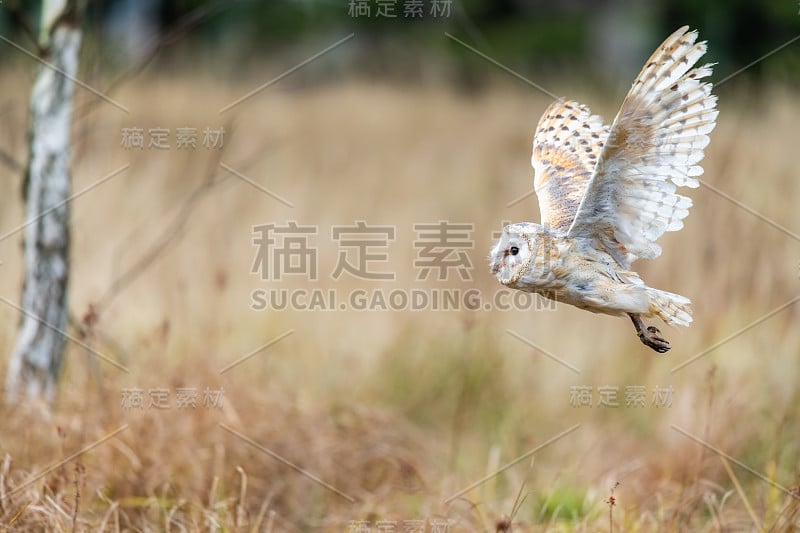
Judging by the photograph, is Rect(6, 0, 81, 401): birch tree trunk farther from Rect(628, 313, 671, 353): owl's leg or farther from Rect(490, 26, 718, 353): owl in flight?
Rect(628, 313, 671, 353): owl's leg

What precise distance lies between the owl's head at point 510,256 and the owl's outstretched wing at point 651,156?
0.70 feet

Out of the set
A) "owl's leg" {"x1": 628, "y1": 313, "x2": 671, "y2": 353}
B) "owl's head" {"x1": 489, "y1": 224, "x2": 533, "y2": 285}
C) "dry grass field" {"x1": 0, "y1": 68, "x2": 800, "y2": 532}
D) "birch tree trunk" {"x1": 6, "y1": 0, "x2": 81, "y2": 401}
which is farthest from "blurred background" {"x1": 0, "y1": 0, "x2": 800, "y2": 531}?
"owl's head" {"x1": 489, "y1": 224, "x2": 533, "y2": 285}

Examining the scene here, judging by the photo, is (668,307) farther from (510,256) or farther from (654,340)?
(510,256)

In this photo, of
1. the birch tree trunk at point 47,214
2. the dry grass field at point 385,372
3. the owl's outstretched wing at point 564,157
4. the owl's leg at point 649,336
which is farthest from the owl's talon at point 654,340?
the birch tree trunk at point 47,214

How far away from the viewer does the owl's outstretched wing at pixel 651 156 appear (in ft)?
6.84

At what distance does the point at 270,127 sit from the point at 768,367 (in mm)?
6086

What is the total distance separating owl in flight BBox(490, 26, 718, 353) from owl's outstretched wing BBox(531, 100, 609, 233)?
8 centimetres

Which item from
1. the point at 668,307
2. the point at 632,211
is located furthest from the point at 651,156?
the point at 668,307

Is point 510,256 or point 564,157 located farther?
point 564,157

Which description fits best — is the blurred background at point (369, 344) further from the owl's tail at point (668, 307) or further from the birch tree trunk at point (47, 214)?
the owl's tail at point (668, 307)

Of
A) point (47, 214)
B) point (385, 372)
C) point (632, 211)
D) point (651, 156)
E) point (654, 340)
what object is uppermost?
point (651, 156)

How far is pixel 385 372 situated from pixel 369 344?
322 millimetres

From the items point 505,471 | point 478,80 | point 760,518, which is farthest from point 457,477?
point 478,80

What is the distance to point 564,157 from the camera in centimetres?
265
